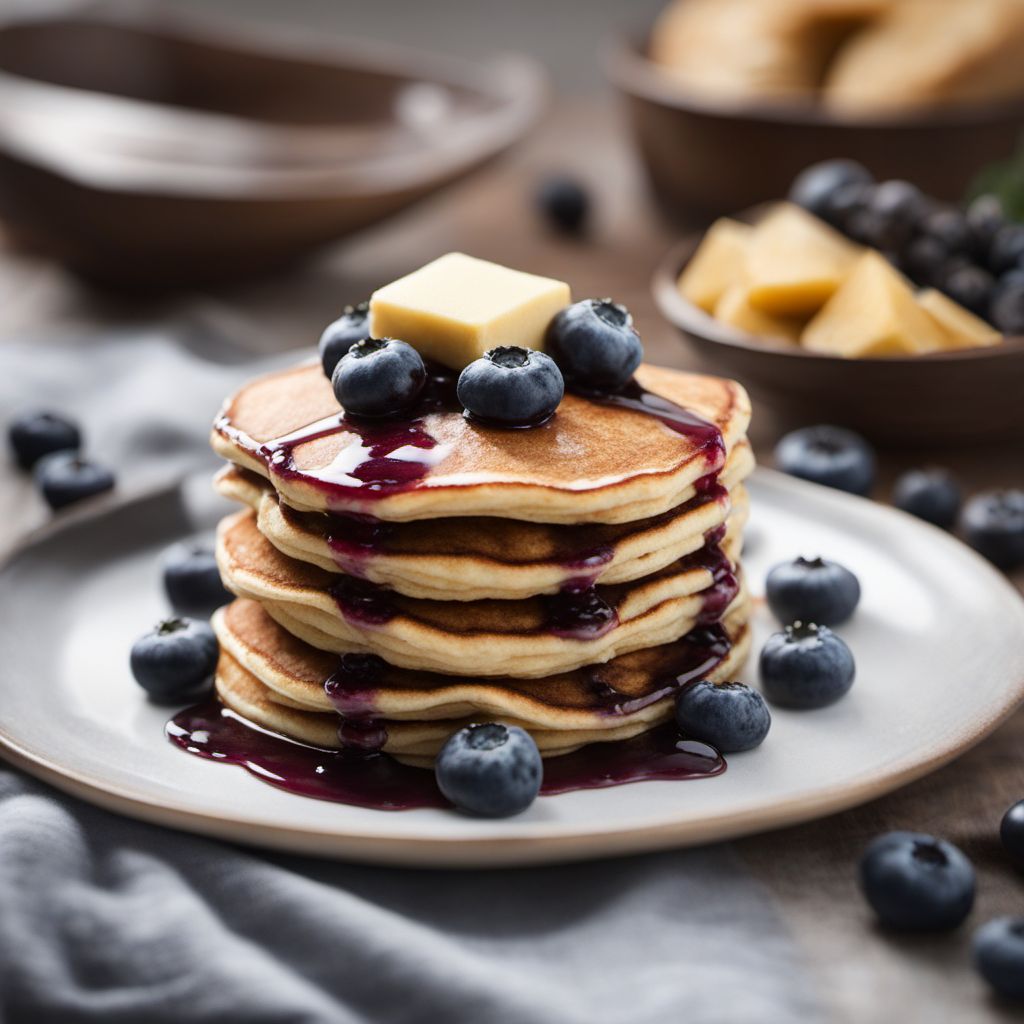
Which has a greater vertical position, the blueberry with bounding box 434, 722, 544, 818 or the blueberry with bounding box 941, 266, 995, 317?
the blueberry with bounding box 434, 722, 544, 818

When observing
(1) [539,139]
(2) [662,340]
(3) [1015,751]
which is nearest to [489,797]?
(3) [1015,751]

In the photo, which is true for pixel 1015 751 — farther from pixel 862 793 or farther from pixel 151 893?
pixel 151 893

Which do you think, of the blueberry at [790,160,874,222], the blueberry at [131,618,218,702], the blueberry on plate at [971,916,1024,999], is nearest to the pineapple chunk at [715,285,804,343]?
the blueberry at [790,160,874,222]

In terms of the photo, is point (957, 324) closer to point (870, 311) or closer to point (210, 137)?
point (870, 311)

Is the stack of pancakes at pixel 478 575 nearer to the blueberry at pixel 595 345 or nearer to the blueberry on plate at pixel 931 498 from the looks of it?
the blueberry at pixel 595 345

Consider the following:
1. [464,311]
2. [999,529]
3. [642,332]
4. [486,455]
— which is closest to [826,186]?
[642,332]

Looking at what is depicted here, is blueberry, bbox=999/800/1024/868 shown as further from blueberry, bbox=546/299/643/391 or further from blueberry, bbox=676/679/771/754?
blueberry, bbox=546/299/643/391
